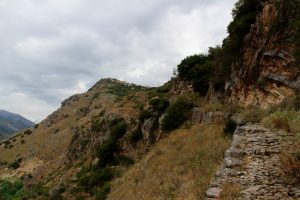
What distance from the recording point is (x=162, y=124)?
1171 inches

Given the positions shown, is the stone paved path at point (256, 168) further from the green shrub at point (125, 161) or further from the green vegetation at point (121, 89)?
the green vegetation at point (121, 89)

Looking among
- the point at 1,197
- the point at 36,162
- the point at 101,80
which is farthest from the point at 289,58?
the point at 101,80

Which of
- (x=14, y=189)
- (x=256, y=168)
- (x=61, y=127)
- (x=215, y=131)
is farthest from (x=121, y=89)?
(x=256, y=168)

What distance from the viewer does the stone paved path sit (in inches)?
330

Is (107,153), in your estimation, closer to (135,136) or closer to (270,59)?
(135,136)

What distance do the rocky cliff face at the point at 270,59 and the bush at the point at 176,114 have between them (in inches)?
173

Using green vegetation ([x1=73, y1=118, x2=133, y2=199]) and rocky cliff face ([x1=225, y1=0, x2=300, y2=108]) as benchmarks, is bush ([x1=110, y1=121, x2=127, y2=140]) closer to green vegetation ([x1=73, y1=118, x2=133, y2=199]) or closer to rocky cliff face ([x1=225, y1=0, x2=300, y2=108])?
green vegetation ([x1=73, y1=118, x2=133, y2=199])

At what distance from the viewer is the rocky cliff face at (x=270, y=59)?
20.6 m

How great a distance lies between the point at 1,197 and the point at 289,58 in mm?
48027

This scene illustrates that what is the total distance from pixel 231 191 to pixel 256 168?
4.19ft

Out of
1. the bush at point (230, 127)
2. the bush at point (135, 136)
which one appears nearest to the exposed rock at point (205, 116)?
the bush at point (230, 127)

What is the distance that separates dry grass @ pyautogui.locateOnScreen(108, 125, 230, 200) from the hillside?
77mm

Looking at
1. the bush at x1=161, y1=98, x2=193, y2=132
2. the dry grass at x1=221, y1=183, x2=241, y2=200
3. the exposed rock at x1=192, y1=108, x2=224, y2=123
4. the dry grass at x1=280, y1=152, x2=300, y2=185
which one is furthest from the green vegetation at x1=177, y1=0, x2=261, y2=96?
the dry grass at x1=221, y1=183, x2=241, y2=200

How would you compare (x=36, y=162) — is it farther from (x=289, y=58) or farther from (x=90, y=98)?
(x=289, y=58)
